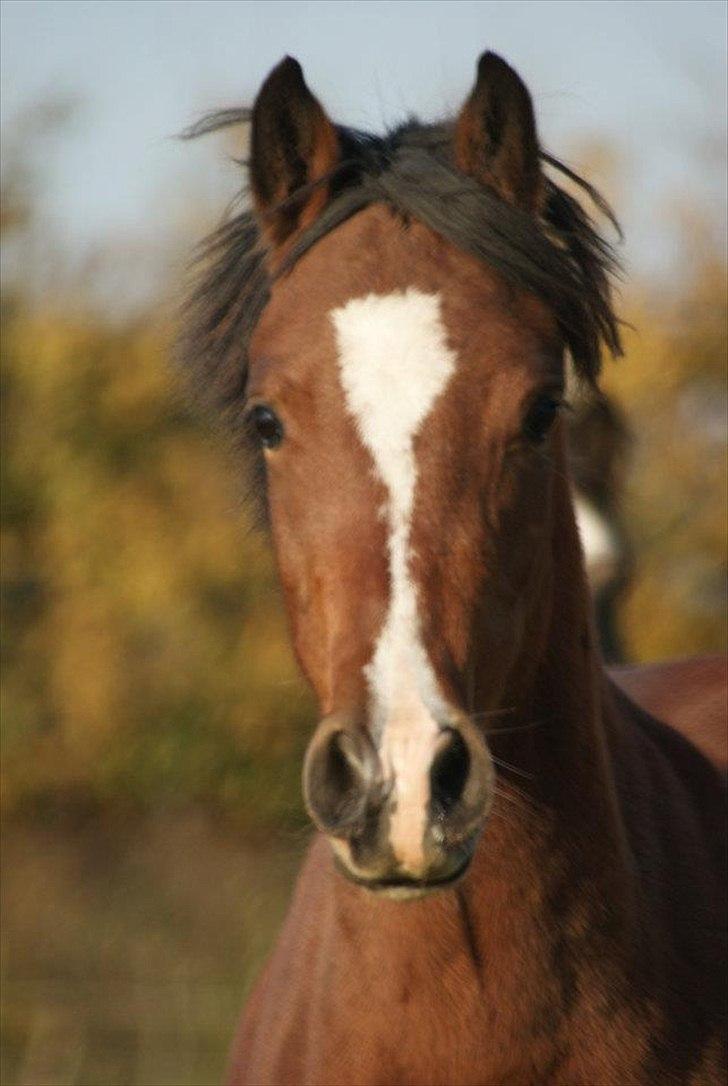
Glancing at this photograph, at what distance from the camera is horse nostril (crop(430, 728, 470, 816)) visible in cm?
244

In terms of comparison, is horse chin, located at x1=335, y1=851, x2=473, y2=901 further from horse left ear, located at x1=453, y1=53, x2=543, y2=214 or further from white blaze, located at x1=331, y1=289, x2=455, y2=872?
horse left ear, located at x1=453, y1=53, x2=543, y2=214

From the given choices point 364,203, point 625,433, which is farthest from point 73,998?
point 364,203

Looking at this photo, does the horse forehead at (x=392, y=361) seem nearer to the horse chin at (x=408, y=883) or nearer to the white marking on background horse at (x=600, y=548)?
the horse chin at (x=408, y=883)

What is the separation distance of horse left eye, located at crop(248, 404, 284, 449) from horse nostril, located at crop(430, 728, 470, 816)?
70cm

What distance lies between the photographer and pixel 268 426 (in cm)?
295

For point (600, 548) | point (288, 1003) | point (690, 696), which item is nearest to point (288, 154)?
point (288, 1003)

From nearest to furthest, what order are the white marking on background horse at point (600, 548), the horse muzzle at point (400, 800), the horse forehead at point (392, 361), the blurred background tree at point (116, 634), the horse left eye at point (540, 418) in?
1. the horse muzzle at point (400, 800)
2. the horse forehead at point (392, 361)
3. the horse left eye at point (540, 418)
4. the white marking on background horse at point (600, 548)
5. the blurred background tree at point (116, 634)

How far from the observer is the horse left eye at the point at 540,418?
9.45 ft

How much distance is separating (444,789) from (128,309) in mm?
12060

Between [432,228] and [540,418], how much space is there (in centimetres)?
38

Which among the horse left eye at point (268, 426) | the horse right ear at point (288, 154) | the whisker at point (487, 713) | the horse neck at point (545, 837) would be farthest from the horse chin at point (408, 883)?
the horse right ear at point (288, 154)

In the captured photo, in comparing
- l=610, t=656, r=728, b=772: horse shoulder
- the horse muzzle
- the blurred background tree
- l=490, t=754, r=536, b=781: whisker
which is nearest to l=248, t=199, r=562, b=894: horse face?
the horse muzzle

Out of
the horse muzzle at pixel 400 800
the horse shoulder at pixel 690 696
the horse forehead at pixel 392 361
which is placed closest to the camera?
the horse muzzle at pixel 400 800

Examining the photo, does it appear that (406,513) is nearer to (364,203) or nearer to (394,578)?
(394,578)
